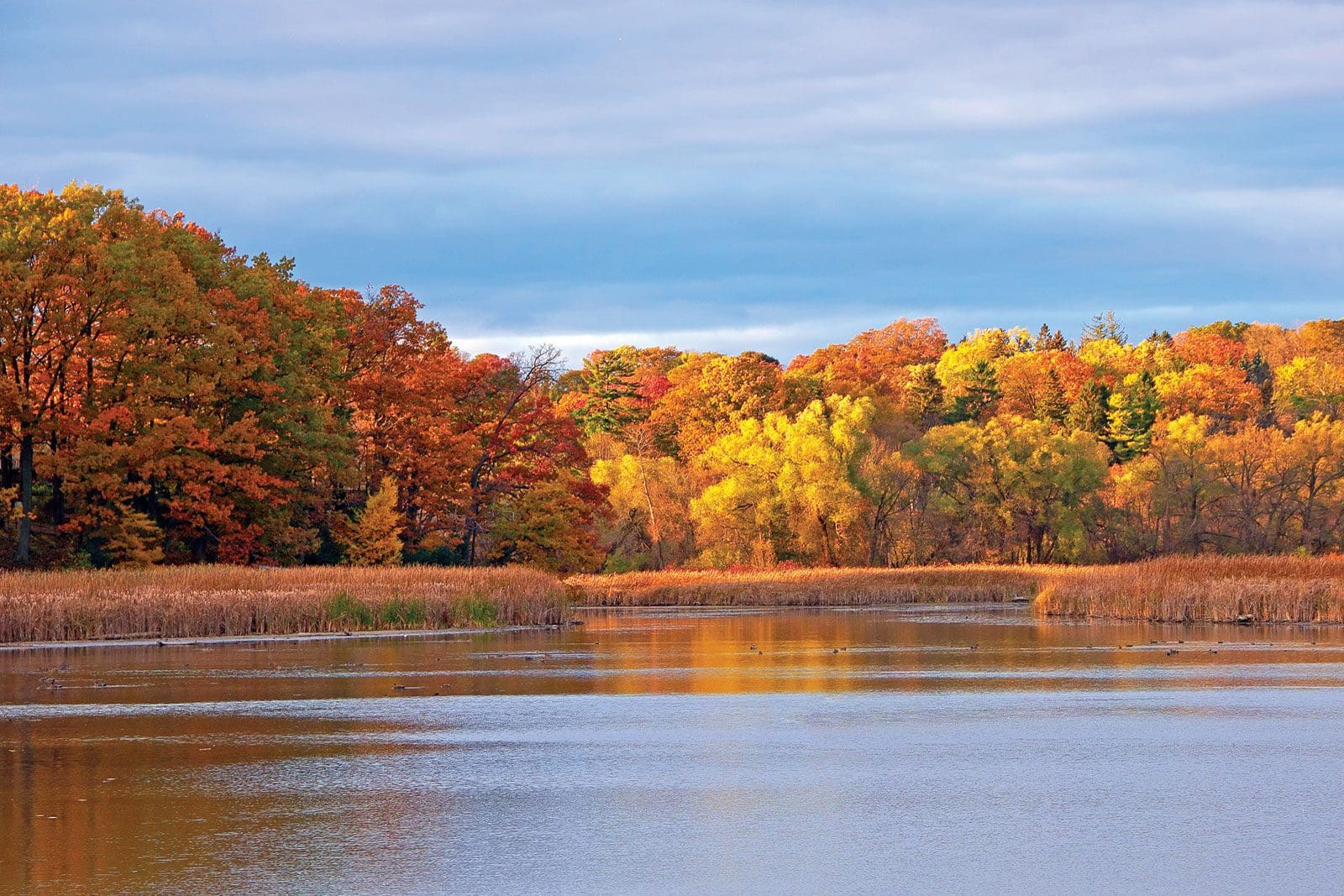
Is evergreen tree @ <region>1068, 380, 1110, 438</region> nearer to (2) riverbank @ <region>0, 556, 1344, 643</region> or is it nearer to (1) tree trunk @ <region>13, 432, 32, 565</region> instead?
(2) riverbank @ <region>0, 556, 1344, 643</region>

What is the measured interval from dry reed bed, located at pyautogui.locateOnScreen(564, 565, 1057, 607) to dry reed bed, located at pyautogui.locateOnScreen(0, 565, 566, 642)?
1694 centimetres

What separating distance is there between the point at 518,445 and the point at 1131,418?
5047 cm

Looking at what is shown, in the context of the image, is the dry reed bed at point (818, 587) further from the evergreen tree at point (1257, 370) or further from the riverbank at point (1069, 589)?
the evergreen tree at point (1257, 370)

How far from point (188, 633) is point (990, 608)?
1140 inches

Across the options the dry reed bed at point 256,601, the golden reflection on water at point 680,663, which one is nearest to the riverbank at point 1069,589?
the golden reflection on water at point 680,663

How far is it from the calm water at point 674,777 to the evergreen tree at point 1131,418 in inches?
2865

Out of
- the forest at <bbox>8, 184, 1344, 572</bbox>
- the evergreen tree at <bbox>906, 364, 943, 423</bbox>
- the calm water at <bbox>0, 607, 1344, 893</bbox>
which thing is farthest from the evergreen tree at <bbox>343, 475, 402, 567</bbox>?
the evergreen tree at <bbox>906, 364, 943, 423</bbox>

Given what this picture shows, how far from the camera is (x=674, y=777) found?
46.9ft

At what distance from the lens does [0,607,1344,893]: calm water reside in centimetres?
1048

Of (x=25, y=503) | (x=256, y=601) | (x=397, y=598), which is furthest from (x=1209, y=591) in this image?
(x=25, y=503)

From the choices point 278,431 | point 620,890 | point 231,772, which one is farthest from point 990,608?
point 620,890

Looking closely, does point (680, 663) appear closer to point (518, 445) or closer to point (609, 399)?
point (518, 445)

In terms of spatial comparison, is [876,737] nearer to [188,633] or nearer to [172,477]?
[188,633]

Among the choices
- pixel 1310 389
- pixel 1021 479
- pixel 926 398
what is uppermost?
pixel 926 398
